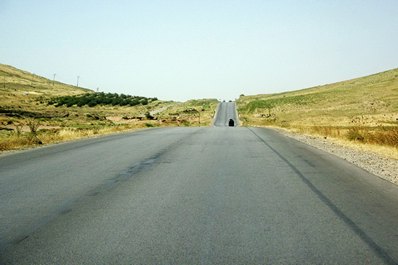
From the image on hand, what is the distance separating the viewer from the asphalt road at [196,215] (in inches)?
195

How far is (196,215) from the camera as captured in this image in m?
6.76

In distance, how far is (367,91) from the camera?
112 meters

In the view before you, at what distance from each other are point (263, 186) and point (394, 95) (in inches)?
3743

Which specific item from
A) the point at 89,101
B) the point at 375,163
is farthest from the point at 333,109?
the point at 375,163

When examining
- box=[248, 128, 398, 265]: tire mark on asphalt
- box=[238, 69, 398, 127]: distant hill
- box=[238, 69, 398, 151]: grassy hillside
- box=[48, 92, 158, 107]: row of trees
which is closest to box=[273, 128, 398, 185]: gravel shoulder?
box=[248, 128, 398, 265]: tire mark on asphalt

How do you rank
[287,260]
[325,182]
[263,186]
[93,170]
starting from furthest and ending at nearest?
[93,170]
[325,182]
[263,186]
[287,260]

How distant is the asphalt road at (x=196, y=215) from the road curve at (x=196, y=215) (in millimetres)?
17

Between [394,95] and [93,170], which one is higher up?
[394,95]

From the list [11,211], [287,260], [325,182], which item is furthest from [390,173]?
[11,211]

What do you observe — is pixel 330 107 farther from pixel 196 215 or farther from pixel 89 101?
pixel 196 215

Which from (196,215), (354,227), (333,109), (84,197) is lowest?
(84,197)

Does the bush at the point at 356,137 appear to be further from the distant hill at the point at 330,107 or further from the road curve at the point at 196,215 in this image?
the distant hill at the point at 330,107

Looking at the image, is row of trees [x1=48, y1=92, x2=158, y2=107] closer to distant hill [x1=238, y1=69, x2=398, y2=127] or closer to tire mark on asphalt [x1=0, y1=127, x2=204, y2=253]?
distant hill [x1=238, y1=69, x2=398, y2=127]

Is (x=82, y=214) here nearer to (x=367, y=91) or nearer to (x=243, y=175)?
(x=243, y=175)
